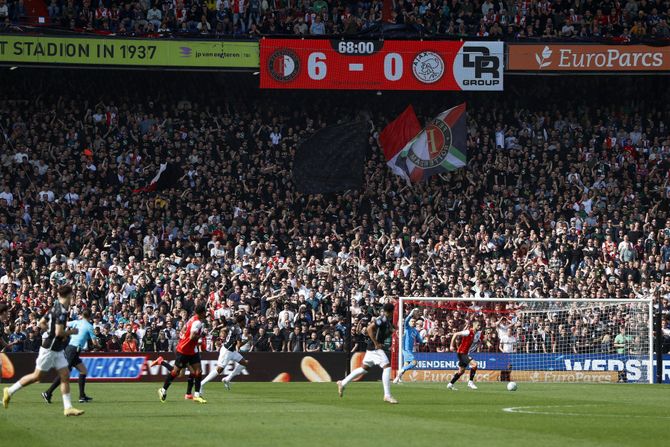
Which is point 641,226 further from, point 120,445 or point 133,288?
point 120,445

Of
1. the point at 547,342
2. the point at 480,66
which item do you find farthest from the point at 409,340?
the point at 480,66

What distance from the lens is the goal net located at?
3247 centimetres

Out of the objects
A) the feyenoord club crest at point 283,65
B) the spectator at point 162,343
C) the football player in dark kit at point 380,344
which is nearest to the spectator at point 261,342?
the spectator at point 162,343

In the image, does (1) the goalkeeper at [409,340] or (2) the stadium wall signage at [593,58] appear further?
(2) the stadium wall signage at [593,58]

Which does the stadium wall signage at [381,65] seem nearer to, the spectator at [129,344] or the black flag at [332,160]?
the black flag at [332,160]

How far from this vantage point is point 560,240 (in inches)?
1497

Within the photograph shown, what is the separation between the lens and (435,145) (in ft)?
137

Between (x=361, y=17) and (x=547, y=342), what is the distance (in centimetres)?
1730

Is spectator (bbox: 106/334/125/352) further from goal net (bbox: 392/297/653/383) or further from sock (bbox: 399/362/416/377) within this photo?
sock (bbox: 399/362/416/377)

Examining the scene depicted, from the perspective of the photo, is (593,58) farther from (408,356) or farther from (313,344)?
(313,344)

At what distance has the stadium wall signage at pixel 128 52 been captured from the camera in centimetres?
4078

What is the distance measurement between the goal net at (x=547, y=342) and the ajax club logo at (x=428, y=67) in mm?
12251

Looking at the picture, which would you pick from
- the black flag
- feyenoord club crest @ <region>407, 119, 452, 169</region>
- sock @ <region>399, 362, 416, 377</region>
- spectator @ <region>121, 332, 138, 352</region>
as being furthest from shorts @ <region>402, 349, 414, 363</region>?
feyenoord club crest @ <region>407, 119, 452, 169</region>

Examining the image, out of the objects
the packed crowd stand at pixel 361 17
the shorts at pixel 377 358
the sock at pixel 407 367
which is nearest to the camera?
the shorts at pixel 377 358
